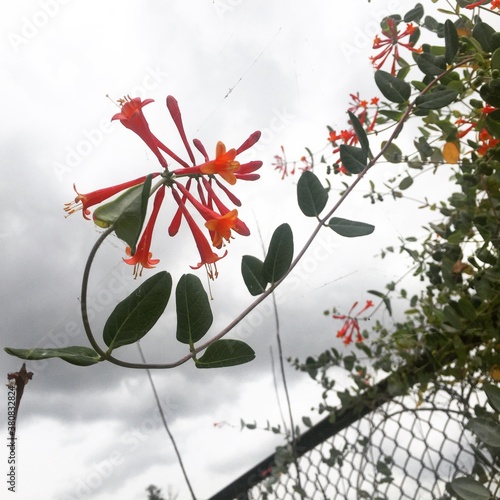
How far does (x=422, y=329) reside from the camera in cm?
121

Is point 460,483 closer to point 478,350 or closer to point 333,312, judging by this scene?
point 478,350

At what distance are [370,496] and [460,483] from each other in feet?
2.31

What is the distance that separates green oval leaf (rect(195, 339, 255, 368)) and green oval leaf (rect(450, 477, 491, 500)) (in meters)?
0.36

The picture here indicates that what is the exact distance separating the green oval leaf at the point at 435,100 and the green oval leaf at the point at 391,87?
0.17 ft

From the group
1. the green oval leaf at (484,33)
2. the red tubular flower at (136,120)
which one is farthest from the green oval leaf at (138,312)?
the green oval leaf at (484,33)

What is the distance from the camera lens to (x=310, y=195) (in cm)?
54

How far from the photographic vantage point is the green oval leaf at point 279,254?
48cm

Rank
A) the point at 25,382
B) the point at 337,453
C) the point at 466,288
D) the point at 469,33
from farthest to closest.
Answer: the point at 337,453
the point at 466,288
the point at 469,33
the point at 25,382

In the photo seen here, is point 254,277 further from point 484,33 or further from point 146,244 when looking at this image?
point 484,33

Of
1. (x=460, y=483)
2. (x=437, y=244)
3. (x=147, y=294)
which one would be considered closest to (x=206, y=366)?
(x=147, y=294)

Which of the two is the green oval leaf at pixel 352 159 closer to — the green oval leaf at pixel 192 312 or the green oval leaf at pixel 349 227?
the green oval leaf at pixel 349 227

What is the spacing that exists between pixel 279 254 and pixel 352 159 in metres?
0.18

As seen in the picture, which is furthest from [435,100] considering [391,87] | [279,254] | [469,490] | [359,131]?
[469,490]

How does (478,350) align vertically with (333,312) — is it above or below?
below
